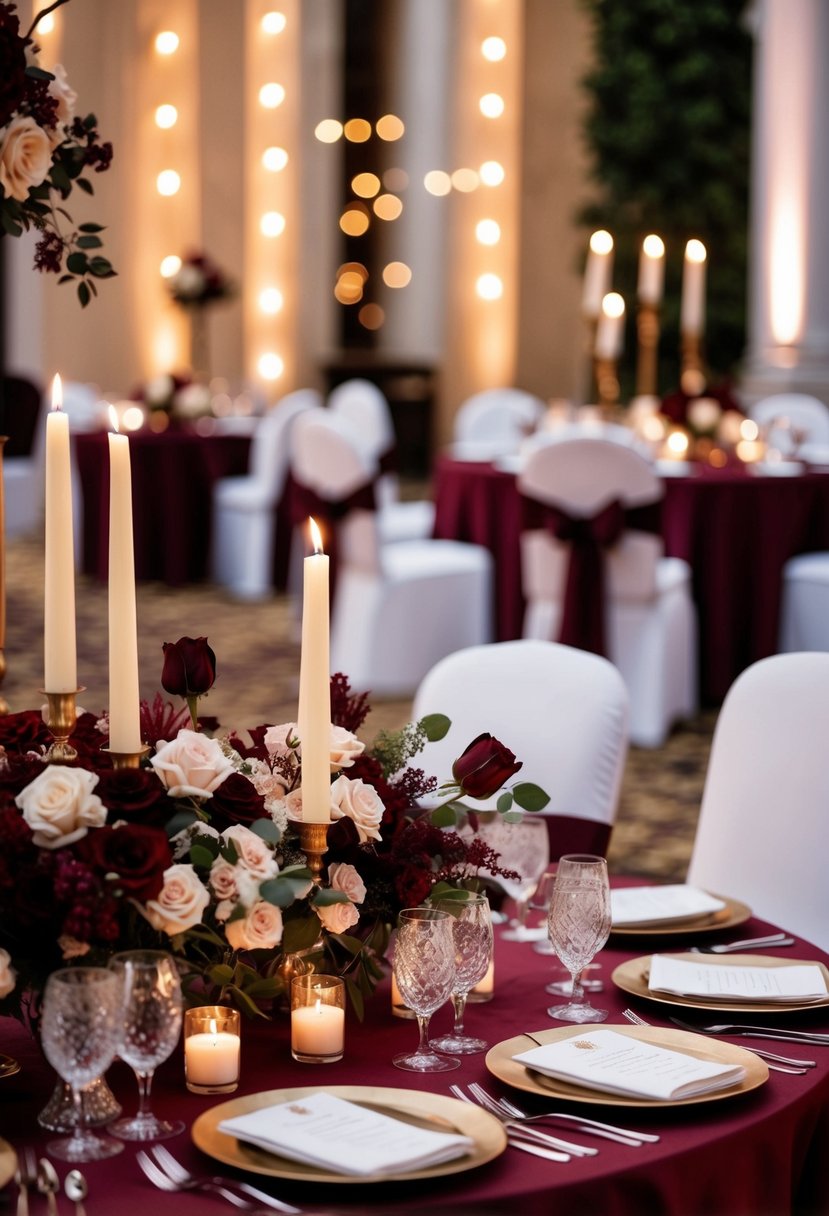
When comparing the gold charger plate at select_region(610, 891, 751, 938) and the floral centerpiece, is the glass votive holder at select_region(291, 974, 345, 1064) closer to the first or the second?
the gold charger plate at select_region(610, 891, 751, 938)

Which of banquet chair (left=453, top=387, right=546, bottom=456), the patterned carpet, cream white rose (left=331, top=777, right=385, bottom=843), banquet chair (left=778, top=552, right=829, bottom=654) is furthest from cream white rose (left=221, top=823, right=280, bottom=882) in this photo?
banquet chair (left=453, top=387, right=546, bottom=456)

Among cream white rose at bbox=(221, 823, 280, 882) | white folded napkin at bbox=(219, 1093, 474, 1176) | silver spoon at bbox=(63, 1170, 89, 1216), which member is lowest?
white folded napkin at bbox=(219, 1093, 474, 1176)

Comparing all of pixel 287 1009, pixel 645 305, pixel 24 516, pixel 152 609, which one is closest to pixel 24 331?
pixel 24 516

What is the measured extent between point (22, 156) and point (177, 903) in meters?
0.78

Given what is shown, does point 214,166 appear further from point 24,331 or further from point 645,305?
point 645,305

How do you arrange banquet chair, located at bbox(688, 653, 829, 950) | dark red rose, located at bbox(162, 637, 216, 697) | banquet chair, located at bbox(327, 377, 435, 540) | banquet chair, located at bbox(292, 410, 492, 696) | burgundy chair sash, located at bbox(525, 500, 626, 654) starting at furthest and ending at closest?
banquet chair, located at bbox(327, 377, 435, 540), banquet chair, located at bbox(292, 410, 492, 696), burgundy chair sash, located at bbox(525, 500, 626, 654), banquet chair, located at bbox(688, 653, 829, 950), dark red rose, located at bbox(162, 637, 216, 697)

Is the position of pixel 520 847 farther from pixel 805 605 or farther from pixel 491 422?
pixel 491 422

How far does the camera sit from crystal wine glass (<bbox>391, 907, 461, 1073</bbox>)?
1.46m

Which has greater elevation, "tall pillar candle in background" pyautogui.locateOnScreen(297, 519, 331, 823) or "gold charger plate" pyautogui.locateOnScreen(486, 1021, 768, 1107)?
"tall pillar candle in background" pyautogui.locateOnScreen(297, 519, 331, 823)

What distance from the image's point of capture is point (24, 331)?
1134cm

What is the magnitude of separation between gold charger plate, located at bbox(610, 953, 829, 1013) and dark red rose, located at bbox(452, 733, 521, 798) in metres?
0.31

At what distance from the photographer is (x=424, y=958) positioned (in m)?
1.46

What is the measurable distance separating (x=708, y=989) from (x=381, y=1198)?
23.0 inches

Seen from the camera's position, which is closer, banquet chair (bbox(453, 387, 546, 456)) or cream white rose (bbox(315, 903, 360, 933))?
cream white rose (bbox(315, 903, 360, 933))
